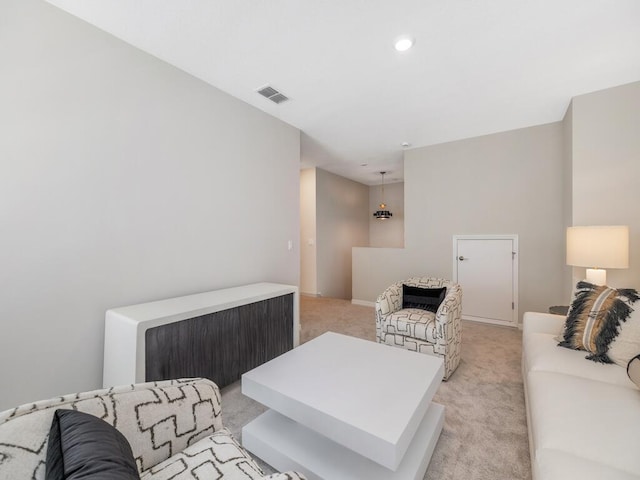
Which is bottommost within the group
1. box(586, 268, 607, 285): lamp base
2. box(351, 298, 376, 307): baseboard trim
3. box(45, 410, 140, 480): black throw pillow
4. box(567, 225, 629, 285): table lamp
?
box(351, 298, 376, 307): baseboard trim

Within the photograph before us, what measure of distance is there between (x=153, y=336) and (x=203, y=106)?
6.57ft

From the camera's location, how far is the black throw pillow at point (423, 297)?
291 centimetres

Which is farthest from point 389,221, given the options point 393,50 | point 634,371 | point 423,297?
point 634,371

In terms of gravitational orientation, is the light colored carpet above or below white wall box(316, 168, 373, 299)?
below

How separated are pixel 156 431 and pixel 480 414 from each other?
1995 millimetres

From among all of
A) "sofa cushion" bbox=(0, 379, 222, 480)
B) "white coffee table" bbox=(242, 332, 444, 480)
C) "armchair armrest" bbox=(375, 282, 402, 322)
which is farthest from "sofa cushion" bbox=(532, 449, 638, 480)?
"armchair armrest" bbox=(375, 282, 402, 322)

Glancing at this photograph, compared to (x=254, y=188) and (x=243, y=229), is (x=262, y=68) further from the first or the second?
(x=243, y=229)

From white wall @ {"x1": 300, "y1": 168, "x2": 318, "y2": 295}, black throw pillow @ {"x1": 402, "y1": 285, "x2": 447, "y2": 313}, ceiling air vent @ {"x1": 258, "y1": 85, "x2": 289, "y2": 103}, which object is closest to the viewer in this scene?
ceiling air vent @ {"x1": 258, "y1": 85, "x2": 289, "y2": 103}

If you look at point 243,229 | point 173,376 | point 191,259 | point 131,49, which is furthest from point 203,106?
point 173,376

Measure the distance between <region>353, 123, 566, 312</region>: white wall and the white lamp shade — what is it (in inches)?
51.5

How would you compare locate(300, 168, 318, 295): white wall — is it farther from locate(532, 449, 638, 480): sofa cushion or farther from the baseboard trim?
locate(532, 449, 638, 480): sofa cushion

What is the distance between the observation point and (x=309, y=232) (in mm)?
5770

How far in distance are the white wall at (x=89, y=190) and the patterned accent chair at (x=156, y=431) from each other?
121 cm

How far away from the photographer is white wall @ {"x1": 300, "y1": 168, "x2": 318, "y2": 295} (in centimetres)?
570
